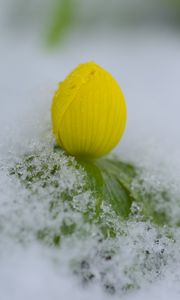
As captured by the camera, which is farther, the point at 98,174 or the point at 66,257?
the point at 98,174

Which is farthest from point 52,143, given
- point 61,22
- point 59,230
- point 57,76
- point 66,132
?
point 61,22

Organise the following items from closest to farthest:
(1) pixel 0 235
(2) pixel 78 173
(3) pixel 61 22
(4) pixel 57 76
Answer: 1. (1) pixel 0 235
2. (2) pixel 78 173
3. (4) pixel 57 76
4. (3) pixel 61 22

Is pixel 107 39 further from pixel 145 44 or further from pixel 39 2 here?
pixel 39 2

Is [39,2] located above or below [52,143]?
above
